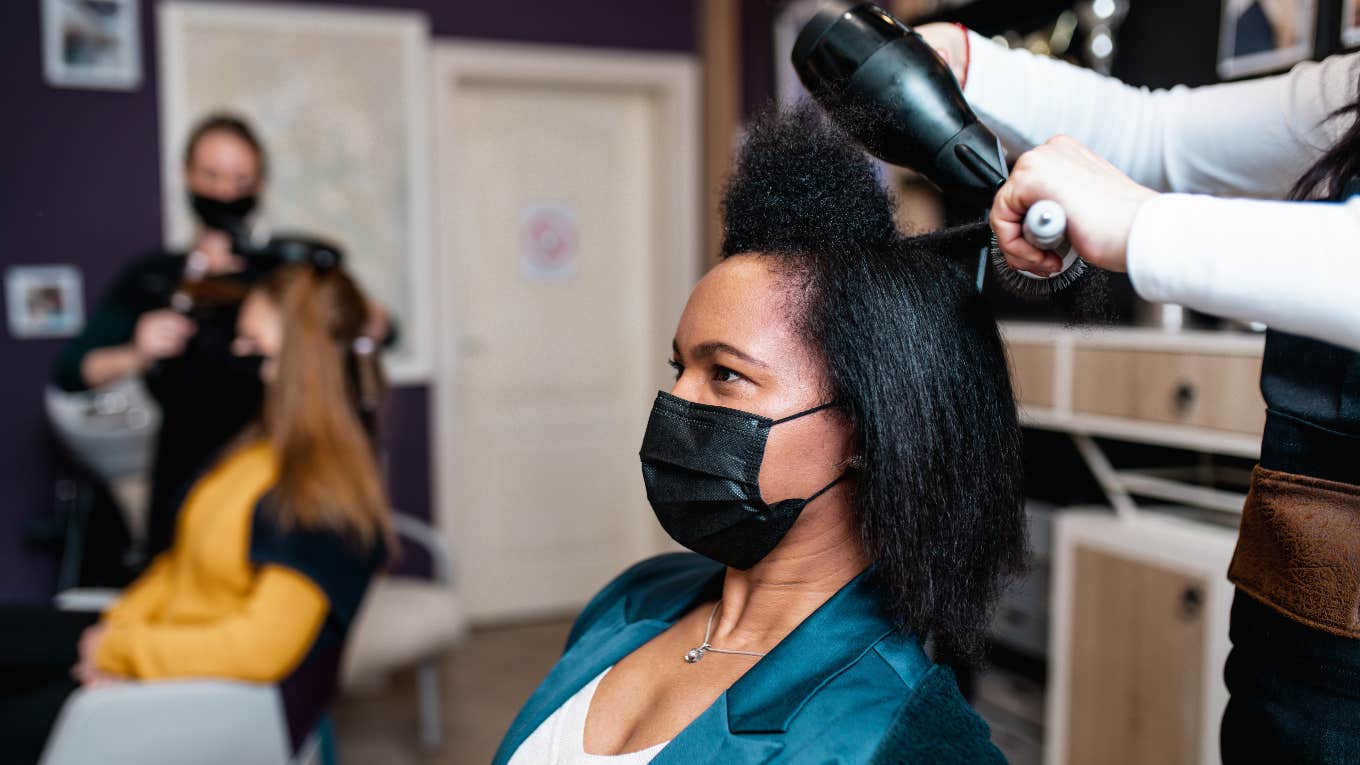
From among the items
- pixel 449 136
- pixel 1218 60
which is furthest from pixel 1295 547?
pixel 449 136

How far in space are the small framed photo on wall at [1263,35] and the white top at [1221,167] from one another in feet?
3.06

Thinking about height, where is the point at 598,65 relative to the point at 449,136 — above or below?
above

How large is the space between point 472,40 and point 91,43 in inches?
51.2

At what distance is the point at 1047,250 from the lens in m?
0.78

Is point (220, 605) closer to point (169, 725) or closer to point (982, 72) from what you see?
point (169, 725)

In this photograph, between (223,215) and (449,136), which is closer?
(223,215)

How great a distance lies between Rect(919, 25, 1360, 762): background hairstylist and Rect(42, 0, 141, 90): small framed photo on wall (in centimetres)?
338

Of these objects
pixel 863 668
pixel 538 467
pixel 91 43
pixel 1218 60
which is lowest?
pixel 538 467

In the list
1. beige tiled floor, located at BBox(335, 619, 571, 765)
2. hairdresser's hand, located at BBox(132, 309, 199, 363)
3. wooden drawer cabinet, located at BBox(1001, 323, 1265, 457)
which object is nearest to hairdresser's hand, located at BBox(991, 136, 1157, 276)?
wooden drawer cabinet, located at BBox(1001, 323, 1265, 457)

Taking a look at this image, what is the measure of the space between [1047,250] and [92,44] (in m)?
3.76

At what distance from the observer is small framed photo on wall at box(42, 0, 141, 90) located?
3541mm

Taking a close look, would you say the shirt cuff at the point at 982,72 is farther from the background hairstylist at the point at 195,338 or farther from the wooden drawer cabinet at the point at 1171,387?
the background hairstylist at the point at 195,338

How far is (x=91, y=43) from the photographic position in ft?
11.8

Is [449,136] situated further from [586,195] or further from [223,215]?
[223,215]
